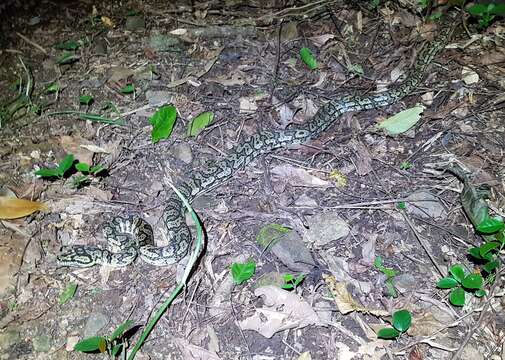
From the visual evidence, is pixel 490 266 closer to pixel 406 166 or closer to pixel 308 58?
pixel 406 166

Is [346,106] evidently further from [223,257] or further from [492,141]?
[223,257]

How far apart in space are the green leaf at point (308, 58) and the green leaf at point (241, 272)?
406 centimetres

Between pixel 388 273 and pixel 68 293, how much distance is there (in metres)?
3.66

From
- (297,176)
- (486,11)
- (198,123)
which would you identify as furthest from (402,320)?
(486,11)

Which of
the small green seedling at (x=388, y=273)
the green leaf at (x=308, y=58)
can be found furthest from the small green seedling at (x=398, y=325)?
the green leaf at (x=308, y=58)

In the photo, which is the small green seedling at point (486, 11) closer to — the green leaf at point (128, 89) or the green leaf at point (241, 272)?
the green leaf at point (128, 89)

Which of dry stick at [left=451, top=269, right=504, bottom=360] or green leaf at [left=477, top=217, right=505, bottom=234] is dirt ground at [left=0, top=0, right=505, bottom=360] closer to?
dry stick at [left=451, top=269, right=504, bottom=360]

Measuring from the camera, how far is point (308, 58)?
7.49 meters

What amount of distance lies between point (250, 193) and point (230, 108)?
1.73 meters

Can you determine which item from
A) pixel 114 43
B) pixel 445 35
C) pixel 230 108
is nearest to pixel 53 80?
pixel 114 43

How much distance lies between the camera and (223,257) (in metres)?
5.23

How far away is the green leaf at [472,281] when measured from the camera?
4.43m

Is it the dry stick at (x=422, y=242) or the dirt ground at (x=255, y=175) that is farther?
the dry stick at (x=422, y=242)

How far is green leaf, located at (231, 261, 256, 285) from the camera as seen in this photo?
4848mm
